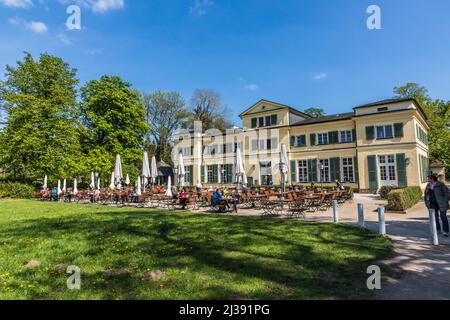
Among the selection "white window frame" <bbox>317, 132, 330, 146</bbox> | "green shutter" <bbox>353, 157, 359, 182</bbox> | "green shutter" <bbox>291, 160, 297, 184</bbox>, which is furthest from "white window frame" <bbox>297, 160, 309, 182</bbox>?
"green shutter" <bbox>353, 157, 359, 182</bbox>

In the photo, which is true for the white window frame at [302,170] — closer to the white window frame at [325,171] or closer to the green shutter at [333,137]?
the white window frame at [325,171]

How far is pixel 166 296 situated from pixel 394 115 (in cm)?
2802

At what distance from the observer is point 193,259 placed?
5.59 meters

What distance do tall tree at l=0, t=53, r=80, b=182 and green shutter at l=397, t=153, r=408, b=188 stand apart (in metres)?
30.8

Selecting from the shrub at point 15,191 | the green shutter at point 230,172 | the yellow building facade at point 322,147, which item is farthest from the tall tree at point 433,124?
the shrub at point 15,191

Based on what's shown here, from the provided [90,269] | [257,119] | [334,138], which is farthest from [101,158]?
[90,269]

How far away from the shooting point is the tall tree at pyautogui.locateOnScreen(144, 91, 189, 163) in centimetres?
4894

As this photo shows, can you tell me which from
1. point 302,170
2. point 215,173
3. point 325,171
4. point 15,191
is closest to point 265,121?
point 302,170

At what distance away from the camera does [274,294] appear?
3.93m

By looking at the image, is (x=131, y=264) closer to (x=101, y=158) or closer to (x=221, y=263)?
(x=221, y=263)

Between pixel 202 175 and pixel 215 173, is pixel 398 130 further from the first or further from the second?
pixel 202 175

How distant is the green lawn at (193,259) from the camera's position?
4086mm

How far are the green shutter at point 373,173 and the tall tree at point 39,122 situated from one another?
2871 cm

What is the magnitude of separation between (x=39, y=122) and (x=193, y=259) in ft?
93.0
